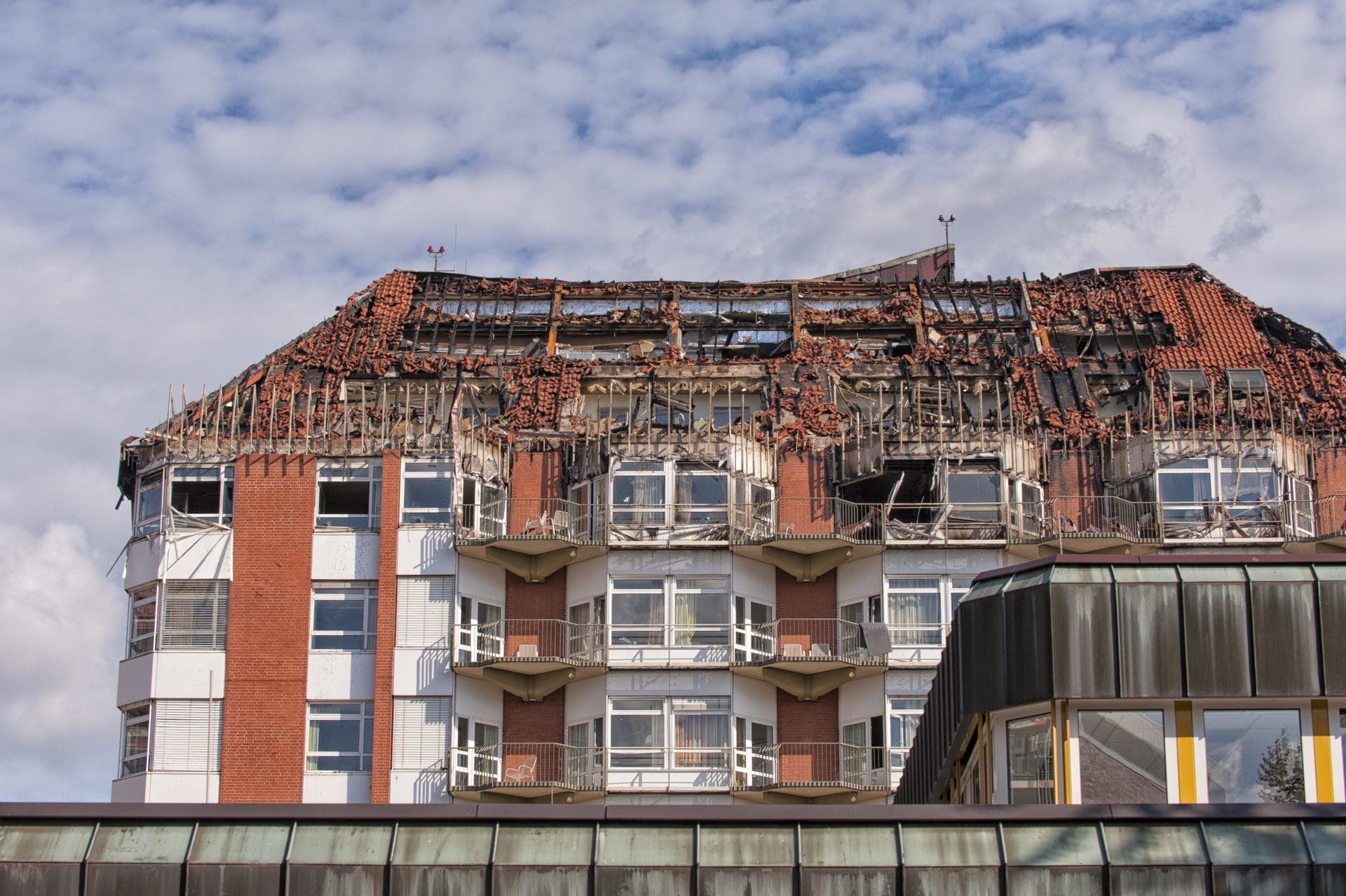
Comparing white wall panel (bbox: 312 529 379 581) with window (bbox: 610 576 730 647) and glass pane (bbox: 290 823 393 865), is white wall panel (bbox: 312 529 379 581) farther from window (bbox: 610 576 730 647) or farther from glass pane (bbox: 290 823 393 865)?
glass pane (bbox: 290 823 393 865)

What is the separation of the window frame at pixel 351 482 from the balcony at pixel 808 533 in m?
10.6

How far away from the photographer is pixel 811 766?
61156 mm

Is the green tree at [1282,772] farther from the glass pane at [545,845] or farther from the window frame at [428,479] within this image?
the window frame at [428,479]

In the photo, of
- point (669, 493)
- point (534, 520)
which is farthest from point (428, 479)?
point (669, 493)

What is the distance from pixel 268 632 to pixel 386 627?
344 cm

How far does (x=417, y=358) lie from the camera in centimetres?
7044

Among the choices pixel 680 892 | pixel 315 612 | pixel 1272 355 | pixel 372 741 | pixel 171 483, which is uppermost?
pixel 1272 355

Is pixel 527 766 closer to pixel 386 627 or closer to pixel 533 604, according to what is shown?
pixel 533 604

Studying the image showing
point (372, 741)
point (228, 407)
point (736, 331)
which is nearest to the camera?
point (372, 741)

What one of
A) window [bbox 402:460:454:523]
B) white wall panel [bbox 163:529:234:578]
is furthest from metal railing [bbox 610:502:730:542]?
white wall panel [bbox 163:529:234:578]

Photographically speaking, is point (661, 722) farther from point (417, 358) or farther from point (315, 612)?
point (417, 358)

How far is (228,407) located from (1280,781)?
3950 centimetres

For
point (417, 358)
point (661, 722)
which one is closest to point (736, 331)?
point (417, 358)

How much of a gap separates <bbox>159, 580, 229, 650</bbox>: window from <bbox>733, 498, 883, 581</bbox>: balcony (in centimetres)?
1502
